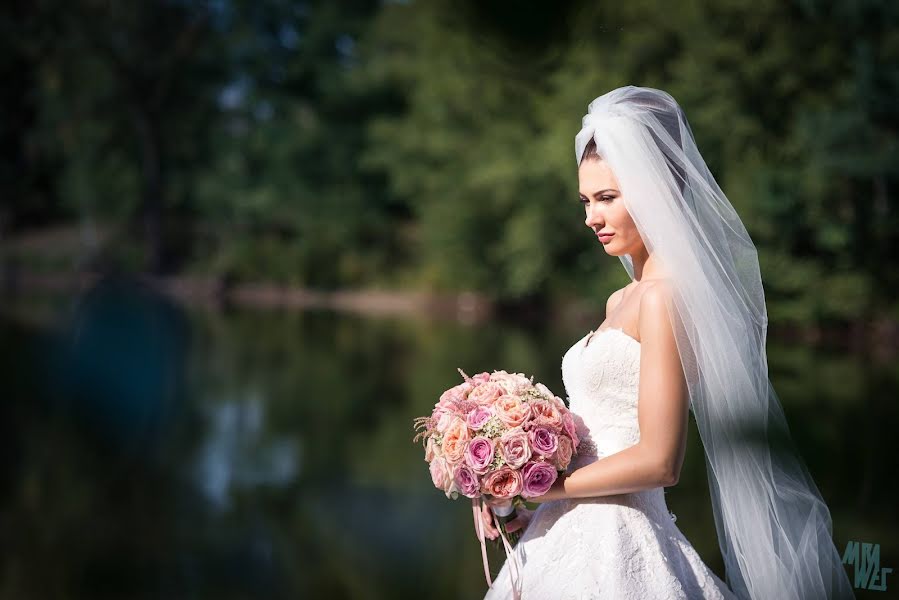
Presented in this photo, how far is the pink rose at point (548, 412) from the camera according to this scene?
222 centimetres

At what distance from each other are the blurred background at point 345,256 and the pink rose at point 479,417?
3.44 meters

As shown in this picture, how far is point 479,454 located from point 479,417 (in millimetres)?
89

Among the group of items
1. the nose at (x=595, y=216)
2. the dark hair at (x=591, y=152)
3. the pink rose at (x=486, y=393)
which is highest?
the dark hair at (x=591, y=152)

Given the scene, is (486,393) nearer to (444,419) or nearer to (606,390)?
(444,419)

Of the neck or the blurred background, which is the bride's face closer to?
the neck

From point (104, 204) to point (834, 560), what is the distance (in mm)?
38026

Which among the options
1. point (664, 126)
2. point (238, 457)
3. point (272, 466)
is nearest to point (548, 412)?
point (664, 126)

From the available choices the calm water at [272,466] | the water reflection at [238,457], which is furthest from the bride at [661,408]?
the water reflection at [238,457]

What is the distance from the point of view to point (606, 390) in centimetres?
232

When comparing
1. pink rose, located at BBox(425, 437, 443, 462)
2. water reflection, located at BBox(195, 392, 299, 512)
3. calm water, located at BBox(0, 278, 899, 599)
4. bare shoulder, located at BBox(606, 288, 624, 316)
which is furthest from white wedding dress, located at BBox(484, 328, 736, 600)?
water reflection, located at BBox(195, 392, 299, 512)

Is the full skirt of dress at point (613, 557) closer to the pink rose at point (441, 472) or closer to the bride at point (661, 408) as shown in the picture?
the bride at point (661, 408)

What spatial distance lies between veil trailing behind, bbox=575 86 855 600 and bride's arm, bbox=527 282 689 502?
0.04m

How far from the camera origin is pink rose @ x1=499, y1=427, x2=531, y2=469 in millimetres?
2158

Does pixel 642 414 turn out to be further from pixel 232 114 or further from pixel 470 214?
pixel 232 114
